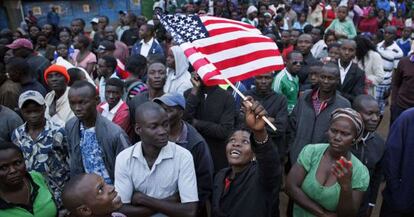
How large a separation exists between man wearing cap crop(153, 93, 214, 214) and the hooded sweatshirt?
4.21 ft

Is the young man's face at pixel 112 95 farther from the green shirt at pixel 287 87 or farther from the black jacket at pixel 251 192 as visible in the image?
the green shirt at pixel 287 87

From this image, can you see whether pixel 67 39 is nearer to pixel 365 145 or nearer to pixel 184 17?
pixel 184 17

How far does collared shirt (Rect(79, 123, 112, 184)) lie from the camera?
3283 millimetres

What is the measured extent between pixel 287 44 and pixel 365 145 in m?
4.93

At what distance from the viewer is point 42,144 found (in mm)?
3326

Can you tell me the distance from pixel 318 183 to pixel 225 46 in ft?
4.38

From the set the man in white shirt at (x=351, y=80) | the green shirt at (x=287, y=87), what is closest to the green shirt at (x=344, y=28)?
the man in white shirt at (x=351, y=80)

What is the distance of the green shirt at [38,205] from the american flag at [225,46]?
148 centimetres

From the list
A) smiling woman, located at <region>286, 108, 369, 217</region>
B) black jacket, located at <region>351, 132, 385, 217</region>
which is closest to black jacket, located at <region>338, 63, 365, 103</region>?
black jacket, located at <region>351, 132, 385, 217</region>

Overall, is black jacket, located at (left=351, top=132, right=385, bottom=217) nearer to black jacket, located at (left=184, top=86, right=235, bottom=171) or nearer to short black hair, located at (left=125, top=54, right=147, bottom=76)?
black jacket, located at (left=184, top=86, right=235, bottom=171)

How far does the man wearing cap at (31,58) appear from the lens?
19.9 feet

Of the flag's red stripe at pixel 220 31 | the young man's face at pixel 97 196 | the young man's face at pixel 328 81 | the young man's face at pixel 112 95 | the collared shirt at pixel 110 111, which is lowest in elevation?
the collared shirt at pixel 110 111

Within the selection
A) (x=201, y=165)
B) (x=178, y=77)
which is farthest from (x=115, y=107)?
(x=201, y=165)

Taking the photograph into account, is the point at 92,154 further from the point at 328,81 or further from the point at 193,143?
the point at 328,81
